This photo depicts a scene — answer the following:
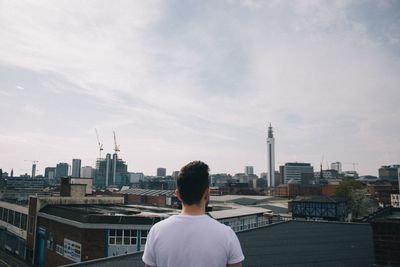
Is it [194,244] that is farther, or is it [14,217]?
[14,217]

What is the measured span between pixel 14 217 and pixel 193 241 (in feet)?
177

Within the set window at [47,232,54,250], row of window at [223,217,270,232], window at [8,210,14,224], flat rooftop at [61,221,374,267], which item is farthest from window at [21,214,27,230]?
flat rooftop at [61,221,374,267]

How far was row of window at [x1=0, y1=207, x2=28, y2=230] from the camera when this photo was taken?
43756mm

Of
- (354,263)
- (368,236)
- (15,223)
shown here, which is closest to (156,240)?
(354,263)

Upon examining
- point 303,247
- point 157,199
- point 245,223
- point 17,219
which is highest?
point 303,247

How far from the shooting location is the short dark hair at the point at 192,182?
3019mm

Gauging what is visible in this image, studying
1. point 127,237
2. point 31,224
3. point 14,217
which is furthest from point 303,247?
point 14,217

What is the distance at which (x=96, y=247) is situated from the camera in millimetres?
29062

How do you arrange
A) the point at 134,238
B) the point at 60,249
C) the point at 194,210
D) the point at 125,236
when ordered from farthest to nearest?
the point at 60,249
the point at 125,236
the point at 134,238
the point at 194,210

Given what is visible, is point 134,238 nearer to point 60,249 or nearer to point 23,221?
point 60,249

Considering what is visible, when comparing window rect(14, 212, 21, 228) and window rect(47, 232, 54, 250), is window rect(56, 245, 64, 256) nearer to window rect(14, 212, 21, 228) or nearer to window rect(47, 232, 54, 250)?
window rect(47, 232, 54, 250)

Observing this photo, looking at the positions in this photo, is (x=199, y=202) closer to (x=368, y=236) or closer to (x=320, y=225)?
(x=368, y=236)

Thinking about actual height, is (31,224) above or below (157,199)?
below

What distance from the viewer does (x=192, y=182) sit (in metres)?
3.04
